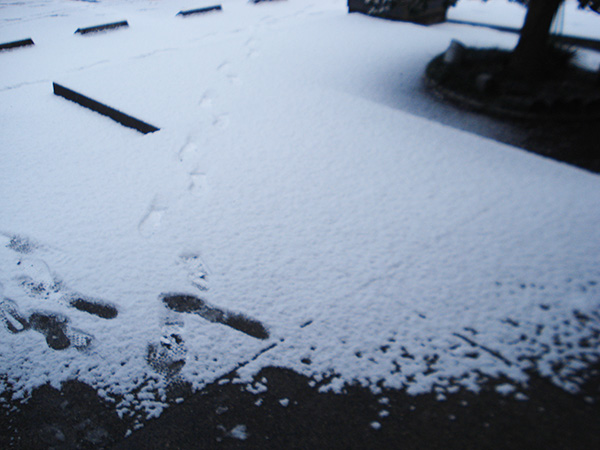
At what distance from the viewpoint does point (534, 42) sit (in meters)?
3.11

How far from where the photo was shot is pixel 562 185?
2.03m

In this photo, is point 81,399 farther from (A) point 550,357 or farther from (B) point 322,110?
(B) point 322,110

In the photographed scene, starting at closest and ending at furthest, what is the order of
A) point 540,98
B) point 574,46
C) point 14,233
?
point 14,233 < point 540,98 < point 574,46

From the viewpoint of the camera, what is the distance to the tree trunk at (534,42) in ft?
9.86

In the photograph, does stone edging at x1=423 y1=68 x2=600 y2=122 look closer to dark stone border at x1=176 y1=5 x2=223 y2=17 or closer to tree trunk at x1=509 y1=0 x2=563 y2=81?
tree trunk at x1=509 y1=0 x2=563 y2=81

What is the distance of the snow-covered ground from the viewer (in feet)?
4.35

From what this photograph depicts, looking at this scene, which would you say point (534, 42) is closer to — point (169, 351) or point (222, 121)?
point (222, 121)

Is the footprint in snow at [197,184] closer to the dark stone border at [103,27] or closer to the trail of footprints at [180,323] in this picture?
the trail of footprints at [180,323]

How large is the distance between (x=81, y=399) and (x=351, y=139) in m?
1.94

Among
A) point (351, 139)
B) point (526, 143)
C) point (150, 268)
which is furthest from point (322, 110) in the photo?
point (150, 268)

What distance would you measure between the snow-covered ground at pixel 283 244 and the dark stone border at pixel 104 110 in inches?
2.5

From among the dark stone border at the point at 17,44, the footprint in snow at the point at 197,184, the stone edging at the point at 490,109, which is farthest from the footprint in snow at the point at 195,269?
the dark stone border at the point at 17,44

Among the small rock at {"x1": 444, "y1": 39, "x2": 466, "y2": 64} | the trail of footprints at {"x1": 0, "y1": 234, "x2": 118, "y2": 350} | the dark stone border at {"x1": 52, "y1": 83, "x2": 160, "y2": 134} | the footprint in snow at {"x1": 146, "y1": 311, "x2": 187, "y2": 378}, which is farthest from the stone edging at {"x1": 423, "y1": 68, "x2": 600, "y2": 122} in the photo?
the trail of footprints at {"x1": 0, "y1": 234, "x2": 118, "y2": 350}

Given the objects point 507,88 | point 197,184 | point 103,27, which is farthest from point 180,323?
point 103,27
